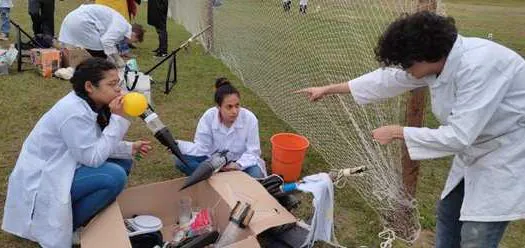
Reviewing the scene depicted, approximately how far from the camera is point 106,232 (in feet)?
7.58

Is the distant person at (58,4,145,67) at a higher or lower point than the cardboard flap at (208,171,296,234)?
higher

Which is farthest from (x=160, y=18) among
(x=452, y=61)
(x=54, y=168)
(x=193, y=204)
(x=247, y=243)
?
(x=452, y=61)

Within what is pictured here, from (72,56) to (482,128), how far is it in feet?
18.3

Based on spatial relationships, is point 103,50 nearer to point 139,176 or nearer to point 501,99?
point 139,176

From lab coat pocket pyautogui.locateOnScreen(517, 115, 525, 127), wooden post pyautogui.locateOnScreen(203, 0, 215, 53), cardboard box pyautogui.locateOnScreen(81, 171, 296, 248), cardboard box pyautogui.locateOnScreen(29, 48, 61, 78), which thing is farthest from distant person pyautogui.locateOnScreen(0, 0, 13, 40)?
lab coat pocket pyautogui.locateOnScreen(517, 115, 525, 127)

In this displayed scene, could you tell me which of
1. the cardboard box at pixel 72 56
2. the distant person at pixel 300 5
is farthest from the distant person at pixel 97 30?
the distant person at pixel 300 5

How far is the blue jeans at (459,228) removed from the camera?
6.13 ft

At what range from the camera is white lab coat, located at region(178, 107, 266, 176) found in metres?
3.33

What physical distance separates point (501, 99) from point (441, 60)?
0.25 metres

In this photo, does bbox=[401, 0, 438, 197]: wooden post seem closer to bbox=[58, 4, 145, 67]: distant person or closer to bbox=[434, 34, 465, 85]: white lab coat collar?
bbox=[434, 34, 465, 85]: white lab coat collar

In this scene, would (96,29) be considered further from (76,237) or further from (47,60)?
(76,237)

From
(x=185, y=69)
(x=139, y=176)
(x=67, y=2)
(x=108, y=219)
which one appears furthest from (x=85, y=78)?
(x=67, y=2)

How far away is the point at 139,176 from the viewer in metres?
3.58

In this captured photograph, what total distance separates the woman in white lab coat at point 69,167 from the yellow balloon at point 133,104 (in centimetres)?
5
